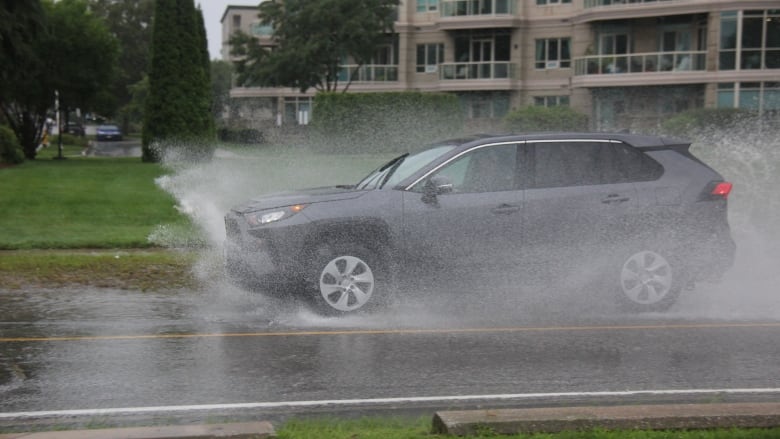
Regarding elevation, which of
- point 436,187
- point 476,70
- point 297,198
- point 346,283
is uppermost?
point 476,70

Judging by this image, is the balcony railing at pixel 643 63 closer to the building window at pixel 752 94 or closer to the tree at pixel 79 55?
Answer: the building window at pixel 752 94

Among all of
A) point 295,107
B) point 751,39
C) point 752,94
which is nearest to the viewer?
point 751,39

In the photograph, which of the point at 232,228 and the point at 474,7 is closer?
the point at 232,228

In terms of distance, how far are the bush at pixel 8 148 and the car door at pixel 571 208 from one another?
26654 mm

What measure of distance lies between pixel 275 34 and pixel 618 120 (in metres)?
20.4

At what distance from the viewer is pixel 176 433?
201 inches

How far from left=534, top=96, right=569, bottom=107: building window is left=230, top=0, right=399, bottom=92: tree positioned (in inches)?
350

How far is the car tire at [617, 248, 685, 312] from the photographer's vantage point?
9336 mm

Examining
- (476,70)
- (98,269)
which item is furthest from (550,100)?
(98,269)

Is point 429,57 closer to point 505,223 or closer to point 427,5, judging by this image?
point 427,5

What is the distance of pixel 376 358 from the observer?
738 cm

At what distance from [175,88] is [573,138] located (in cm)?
2712

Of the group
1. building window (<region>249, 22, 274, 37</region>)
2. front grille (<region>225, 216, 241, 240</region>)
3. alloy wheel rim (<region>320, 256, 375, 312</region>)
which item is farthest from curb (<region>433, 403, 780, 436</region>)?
building window (<region>249, 22, 274, 37</region>)

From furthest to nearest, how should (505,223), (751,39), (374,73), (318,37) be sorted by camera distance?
(374,73)
(318,37)
(751,39)
(505,223)
